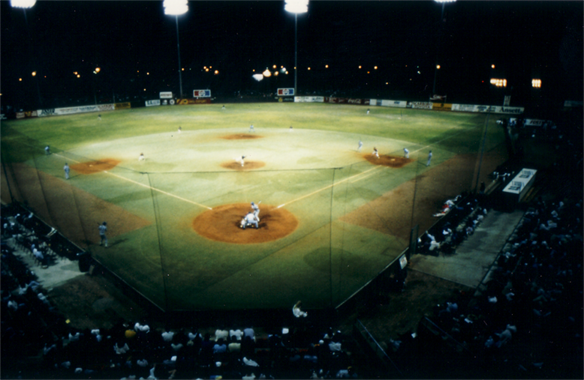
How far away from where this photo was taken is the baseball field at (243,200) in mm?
13438

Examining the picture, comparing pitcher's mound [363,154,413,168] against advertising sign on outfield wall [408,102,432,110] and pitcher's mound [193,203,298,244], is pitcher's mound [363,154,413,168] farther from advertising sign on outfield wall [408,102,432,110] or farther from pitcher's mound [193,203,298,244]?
advertising sign on outfield wall [408,102,432,110]

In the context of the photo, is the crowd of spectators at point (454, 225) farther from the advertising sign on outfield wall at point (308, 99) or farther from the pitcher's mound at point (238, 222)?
the advertising sign on outfield wall at point (308, 99)

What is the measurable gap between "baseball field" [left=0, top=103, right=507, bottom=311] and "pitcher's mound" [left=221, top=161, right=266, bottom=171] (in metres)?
0.08

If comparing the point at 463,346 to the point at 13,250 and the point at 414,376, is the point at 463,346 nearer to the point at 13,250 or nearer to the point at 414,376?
the point at 414,376

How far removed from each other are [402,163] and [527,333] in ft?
66.2

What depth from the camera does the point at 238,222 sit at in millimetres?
18062

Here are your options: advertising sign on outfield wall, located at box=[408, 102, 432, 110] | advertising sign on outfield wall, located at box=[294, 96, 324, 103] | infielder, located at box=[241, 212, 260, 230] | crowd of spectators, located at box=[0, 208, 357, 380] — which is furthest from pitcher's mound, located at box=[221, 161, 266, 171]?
advertising sign on outfield wall, located at box=[294, 96, 324, 103]

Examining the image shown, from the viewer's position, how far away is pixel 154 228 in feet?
57.4

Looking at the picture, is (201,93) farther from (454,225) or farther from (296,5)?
(454,225)

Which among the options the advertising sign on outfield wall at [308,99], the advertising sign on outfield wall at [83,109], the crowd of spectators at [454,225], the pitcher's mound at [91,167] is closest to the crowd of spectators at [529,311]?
the crowd of spectators at [454,225]

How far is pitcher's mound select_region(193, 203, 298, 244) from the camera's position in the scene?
54.4 ft

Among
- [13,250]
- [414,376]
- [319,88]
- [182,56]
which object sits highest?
[182,56]

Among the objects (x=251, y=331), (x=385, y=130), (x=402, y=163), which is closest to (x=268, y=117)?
(x=385, y=130)

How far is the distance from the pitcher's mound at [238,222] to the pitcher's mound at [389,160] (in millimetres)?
11946
